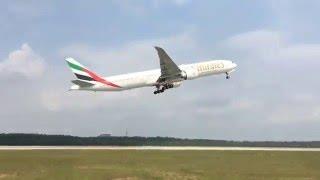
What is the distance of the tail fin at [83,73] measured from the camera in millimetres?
113188

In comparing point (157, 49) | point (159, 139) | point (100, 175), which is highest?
point (157, 49)

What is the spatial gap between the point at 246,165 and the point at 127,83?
40.6m

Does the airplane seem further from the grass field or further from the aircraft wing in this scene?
the grass field

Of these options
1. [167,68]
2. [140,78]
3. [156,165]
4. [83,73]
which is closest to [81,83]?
[83,73]

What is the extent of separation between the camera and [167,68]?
11400 cm

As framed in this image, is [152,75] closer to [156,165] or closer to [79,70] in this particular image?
[79,70]

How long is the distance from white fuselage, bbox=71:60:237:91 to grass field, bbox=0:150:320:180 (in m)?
16.8

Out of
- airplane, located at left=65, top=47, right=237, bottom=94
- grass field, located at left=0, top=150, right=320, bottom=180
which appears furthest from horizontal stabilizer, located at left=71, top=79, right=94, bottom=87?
grass field, located at left=0, top=150, right=320, bottom=180

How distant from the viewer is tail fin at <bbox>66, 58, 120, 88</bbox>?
113188mm

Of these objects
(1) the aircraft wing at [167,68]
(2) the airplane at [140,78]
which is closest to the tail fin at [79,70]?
(2) the airplane at [140,78]

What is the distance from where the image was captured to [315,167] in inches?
3238

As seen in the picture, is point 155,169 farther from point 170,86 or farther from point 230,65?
point 230,65

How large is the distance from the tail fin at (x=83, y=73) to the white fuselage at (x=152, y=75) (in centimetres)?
100

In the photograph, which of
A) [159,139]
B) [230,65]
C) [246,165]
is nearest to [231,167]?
[246,165]
